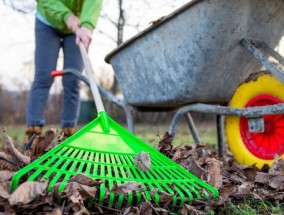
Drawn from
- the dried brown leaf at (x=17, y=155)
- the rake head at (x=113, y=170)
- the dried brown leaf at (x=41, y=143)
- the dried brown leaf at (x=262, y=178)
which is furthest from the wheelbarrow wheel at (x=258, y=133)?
the dried brown leaf at (x=17, y=155)

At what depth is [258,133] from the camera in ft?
7.61

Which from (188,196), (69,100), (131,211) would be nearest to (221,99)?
(69,100)

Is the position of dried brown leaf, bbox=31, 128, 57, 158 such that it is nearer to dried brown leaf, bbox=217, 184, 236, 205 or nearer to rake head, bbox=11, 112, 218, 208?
rake head, bbox=11, 112, 218, 208

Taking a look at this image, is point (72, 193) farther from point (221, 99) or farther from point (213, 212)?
point (221, 99)

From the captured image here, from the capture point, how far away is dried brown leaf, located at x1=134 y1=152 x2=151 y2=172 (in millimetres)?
1519

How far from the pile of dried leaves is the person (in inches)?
39.6

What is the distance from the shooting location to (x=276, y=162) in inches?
75.5

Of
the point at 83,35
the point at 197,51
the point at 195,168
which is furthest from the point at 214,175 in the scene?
the point at 83,35

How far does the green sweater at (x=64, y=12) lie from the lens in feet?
8.38

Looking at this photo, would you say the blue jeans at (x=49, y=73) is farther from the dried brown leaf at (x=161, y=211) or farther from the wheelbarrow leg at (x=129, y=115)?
the dried brown leaf at (x=161, y=211)

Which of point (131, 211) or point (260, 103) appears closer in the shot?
point (131, 211)

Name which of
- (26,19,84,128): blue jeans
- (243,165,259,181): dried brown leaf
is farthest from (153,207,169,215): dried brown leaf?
(26,19,84,128): blue jeans

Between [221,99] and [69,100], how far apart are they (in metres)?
1.09

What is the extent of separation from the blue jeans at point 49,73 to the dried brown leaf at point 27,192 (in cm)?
157
